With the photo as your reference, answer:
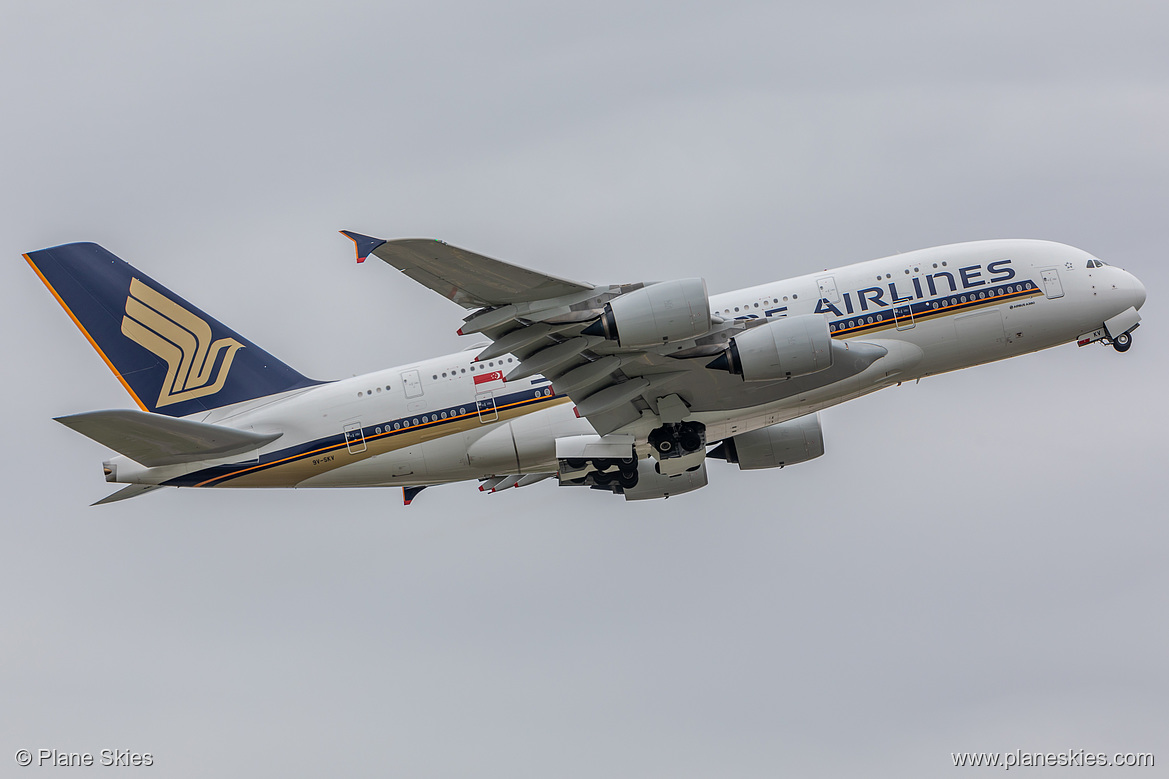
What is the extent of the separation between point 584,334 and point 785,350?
5.33 metres

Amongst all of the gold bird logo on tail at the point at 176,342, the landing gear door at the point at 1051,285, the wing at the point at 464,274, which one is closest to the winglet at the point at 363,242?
the wing at the point at 464,274

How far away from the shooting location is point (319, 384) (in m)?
35.8

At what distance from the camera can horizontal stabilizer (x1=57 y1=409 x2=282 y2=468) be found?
30.6m

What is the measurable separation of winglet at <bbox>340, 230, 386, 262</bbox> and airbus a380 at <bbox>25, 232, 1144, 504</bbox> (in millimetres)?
6917

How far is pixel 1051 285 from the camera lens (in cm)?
3484

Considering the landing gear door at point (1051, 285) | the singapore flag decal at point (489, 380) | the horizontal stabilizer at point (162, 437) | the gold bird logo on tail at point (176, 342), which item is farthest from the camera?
the gold bird logo on tail at point (176, 342)

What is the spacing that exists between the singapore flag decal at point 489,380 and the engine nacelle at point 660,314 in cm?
622

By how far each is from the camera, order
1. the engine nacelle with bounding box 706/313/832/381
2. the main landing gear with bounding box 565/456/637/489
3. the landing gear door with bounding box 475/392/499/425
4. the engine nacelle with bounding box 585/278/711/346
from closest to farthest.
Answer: the engine nacelle with bounding box 585/278/711/346 < the engine nacelle with bounding box 706/313/832/381 < the landing gear door with bounding box 475/392/499/425 < the main landing gear with bounding box 565/456/637/489

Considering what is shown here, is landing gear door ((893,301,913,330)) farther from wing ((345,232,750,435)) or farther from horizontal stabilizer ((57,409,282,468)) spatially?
horizontal stabilizer ((57,409,282,468))

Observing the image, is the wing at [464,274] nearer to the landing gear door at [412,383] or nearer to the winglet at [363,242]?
the winglet at [363,242]

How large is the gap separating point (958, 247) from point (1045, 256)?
8.71 feet

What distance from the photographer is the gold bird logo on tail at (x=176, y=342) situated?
119 feet

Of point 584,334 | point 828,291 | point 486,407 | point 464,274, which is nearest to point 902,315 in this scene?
point 828,291

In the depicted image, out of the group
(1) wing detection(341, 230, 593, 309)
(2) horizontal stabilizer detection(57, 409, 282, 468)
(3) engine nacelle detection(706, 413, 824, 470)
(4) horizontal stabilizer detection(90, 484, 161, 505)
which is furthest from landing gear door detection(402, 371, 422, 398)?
(3) engine nacelle detection(706, 413, 824, 470)
